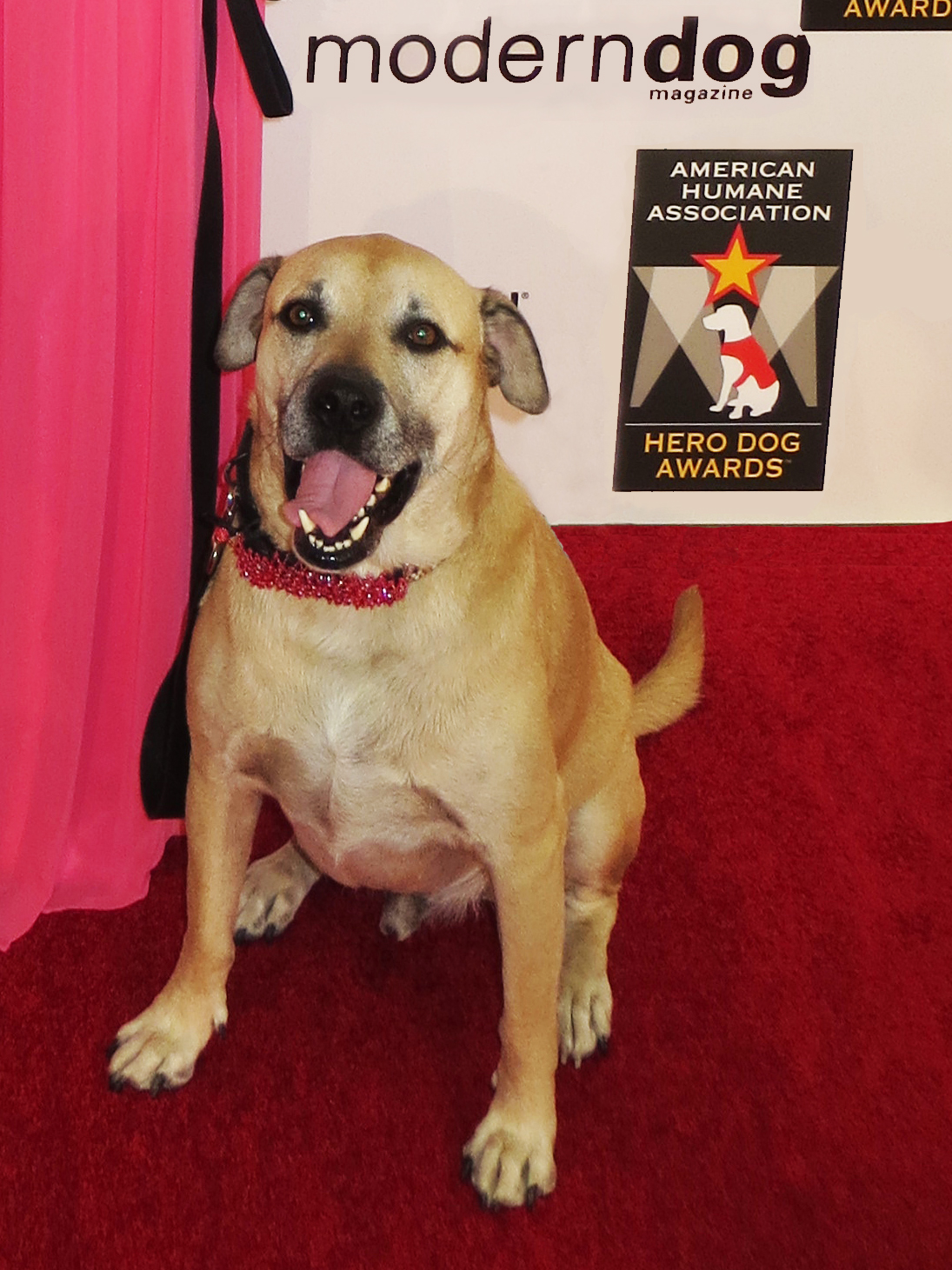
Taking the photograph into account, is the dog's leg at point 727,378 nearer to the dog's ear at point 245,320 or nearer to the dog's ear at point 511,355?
the dog's ear at point 511,355

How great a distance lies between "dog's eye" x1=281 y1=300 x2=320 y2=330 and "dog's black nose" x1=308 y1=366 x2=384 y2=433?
0.14m

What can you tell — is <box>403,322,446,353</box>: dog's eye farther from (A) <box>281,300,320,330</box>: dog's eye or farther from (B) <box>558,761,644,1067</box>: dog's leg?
(B) <box>558,761,644,1067</box>: dog's leg

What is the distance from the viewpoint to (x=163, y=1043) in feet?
6.07

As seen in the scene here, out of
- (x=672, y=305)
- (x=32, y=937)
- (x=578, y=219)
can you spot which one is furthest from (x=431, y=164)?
(x=32, y=937)

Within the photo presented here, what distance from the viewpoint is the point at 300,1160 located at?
68.2 inches

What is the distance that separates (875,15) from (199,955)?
2.65 meters

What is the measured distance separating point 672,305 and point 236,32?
146cm

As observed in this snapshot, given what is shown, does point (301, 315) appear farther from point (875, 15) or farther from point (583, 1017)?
point (875, 15)

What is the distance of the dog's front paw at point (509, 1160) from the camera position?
1683 millimetres

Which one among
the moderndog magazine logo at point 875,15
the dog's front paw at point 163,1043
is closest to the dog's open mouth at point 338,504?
the dog's front paw at point 163,1043

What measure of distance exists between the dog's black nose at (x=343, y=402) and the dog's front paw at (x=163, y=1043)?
980 mm

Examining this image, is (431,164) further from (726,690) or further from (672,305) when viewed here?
(726,690)

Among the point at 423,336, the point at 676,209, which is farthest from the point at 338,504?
the point at 676,209

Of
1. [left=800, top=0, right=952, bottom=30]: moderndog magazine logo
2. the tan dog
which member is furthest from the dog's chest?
[left=800, top=0, right=952, bottom=30]: moderndog magazine logo
